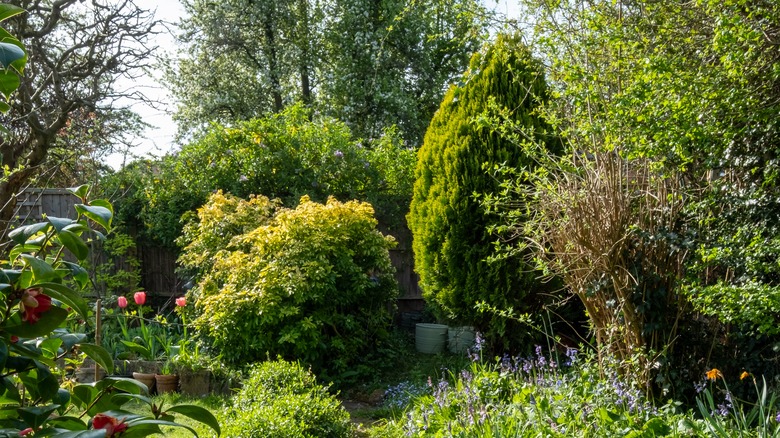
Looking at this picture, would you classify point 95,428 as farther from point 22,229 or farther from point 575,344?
point 575,344

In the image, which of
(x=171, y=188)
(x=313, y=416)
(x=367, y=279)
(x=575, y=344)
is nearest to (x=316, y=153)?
(x=171, y=188)

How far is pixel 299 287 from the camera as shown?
20.9 ft

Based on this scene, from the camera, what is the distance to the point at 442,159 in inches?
257

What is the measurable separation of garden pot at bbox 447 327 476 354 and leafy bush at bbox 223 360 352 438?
2.74 meters

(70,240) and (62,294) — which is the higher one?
(70,240)

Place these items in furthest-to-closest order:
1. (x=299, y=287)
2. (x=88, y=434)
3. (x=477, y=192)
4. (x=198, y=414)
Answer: (x=299, y=287) → (x=477, y=192) → (x=198, y=414) → (x=88, y=434)

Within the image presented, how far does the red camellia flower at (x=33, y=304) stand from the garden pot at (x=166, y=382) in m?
5.31

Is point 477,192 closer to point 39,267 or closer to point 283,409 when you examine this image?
point 283,409

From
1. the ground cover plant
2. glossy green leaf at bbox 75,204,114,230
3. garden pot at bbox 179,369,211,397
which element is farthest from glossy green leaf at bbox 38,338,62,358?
garden pot at bbox 179,369,211,397

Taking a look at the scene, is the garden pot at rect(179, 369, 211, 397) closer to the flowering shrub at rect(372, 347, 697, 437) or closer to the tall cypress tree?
the tall cypress tree

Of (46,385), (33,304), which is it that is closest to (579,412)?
(46,385)

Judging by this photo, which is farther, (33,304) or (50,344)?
(50,344)

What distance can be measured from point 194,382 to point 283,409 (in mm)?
2627

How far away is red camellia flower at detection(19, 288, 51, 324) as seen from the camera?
4.81 feet
